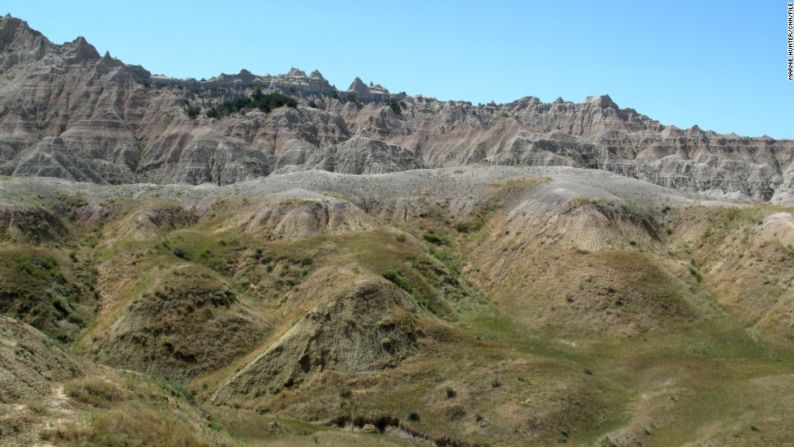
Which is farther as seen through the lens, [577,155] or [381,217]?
[577,155]

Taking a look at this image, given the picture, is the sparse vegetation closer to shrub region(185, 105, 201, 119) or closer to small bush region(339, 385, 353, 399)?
shrub region(185, 105, 201, 119)

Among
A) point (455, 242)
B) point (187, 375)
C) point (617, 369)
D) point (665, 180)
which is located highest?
point (665, 180)

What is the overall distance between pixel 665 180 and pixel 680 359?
137 metres

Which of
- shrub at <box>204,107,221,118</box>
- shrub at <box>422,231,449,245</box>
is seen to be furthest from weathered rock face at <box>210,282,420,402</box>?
shrub at <box>204,107,221,118</box>

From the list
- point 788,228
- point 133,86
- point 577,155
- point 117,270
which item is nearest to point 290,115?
point 133,86

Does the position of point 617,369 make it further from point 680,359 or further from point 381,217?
point 381,217

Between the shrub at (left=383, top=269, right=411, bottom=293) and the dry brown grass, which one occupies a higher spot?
the shrub at (left=383, top=269, right=411, bottom=293)

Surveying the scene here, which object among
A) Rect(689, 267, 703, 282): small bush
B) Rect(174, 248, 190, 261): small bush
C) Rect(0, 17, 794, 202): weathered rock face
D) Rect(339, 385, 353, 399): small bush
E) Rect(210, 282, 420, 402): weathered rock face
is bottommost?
Rect(339, 385, 353, 399): small bush

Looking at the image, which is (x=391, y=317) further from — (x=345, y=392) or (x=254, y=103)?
(x=254, y=103)

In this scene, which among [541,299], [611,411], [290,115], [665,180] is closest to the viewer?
[611,411]

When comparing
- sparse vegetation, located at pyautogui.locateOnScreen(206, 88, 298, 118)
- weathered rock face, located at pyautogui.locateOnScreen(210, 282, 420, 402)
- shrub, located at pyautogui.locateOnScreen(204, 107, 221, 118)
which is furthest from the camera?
sparse vegetation, located at pyautogui.locateOnScreen(206, 88, 298, 118)

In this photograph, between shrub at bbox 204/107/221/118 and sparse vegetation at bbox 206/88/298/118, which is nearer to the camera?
shrub at bbox 204/107/221/118

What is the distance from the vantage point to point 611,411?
4991 centimetres

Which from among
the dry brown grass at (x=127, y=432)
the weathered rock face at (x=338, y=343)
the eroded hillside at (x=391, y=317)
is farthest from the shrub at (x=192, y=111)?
the dry brown grass at (x=127, y=432)
